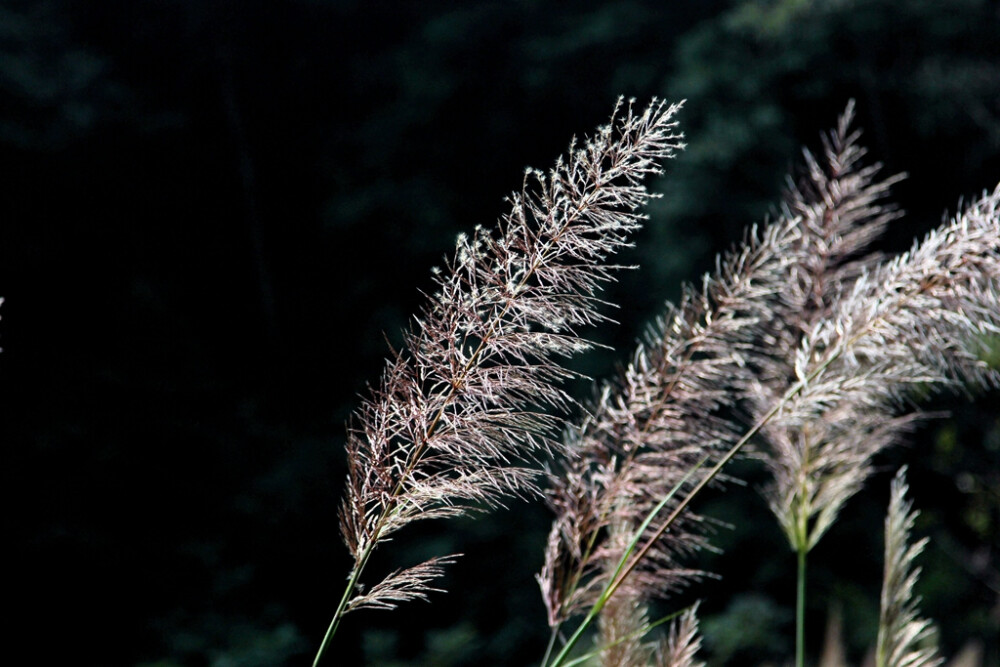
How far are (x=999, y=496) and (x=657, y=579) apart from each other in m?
5.92

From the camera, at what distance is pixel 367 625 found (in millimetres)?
4727

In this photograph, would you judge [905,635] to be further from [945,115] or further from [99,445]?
[945,115]

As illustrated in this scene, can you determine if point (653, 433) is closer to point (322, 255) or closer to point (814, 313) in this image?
point (814, 313)

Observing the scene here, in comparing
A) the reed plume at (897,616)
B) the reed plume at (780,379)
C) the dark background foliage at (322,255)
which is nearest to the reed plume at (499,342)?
the reed plume at (780,379)

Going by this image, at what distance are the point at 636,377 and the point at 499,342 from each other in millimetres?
325

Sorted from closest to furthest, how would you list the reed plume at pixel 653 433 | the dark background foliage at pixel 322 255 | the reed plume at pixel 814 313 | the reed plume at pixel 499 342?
the reed plume at pixel 499 342
the reed plume at pixel 653 433
the reed plume at pixel 814 313
the dark background foliage at pixel 322 255

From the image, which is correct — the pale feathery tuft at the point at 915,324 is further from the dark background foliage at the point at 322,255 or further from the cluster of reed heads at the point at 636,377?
the dark background foliage at the point at 322,255

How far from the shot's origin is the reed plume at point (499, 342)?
2.52ft

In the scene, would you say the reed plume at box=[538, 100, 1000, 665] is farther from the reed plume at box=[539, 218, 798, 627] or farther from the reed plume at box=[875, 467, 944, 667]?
the reed plume at box=[875, 467, 944, 667]

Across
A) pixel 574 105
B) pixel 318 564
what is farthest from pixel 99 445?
pixel 574 105

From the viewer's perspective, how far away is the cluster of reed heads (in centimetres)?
77

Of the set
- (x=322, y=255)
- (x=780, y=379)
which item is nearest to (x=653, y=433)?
(x=780, y=379)

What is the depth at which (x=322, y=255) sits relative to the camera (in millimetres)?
7172

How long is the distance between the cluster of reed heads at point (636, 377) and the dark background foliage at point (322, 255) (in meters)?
3.10
